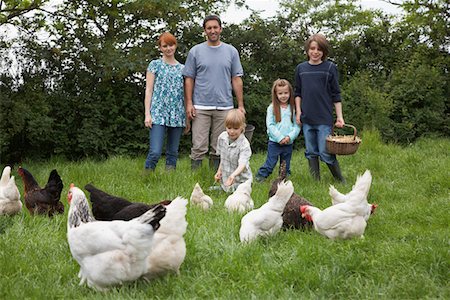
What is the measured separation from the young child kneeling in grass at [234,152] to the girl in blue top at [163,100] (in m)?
0.95

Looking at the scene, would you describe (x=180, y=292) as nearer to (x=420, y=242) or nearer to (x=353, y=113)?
(x=420, y=242)

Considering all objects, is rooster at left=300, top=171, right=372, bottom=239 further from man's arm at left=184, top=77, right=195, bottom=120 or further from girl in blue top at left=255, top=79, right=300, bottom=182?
man's arm at left=184, top=77, right=195, bottom=120

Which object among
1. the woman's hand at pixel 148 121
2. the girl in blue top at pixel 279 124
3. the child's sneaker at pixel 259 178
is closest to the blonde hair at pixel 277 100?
the girl in blue top at pixel 279 124

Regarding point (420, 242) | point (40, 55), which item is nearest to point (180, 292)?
point (420, 242)

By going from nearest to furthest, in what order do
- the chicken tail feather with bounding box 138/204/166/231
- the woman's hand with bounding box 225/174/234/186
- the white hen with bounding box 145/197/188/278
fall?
the chicken tail feather with bounding box 138/204/166/231, the white hen with bounding box 145/197/188/278, the woman's hand with bounding box 225/174/234/186

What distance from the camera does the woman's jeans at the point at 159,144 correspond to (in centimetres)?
718

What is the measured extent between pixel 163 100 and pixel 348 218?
3520 millimetres

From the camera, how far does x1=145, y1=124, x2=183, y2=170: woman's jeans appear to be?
283 inches

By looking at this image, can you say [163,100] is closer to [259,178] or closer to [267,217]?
[259,178]

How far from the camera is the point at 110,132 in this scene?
11461mm

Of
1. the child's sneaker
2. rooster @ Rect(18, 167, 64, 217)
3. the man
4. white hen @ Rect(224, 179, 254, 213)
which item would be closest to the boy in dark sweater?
the child's sneaker

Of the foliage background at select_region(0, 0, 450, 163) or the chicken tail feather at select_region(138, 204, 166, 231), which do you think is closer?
the chicken tail feather at select_region(138, 204, 166, 231)

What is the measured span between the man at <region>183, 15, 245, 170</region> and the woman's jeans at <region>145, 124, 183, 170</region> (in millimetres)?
281

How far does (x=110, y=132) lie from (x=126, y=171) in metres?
3.45
